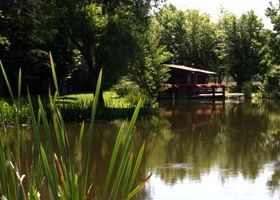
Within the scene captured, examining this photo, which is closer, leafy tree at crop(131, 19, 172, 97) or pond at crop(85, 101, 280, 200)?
pond at crop(85, 101, 280, 200)

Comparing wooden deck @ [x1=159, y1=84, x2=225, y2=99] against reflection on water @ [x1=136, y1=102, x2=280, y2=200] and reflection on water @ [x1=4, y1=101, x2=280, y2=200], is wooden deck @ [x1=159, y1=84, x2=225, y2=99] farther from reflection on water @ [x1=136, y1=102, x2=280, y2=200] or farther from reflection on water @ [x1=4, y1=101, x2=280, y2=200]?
reflection on water @ [x1=136, y1=102, x2=280, y2=200]

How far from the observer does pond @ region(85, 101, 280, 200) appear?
10570 millimetres

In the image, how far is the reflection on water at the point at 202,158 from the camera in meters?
10.6

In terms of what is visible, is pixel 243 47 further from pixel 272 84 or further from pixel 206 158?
pixel 206 158

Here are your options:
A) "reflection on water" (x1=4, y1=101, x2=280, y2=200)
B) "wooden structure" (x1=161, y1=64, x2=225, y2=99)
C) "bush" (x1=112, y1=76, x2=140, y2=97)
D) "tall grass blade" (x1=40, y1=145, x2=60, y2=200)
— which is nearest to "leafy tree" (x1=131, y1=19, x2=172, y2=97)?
"bush" (x1=112, y1=76, x2=140, y2=97)

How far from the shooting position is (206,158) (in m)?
14.7

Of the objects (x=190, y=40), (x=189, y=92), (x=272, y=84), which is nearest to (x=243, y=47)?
(x=190, y=40)

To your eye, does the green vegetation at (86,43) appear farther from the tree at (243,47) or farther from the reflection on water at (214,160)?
the tree at (243,47)

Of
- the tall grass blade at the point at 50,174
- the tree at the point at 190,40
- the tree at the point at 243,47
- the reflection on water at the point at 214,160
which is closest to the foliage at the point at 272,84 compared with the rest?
the tree at the point at 243,47

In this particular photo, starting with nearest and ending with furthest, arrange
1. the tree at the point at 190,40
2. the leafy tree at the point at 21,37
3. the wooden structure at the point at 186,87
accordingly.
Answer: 1. the leafy tree at the point at 21,37
2. the wooden structure at the point at 186,87
3. the tree at the point at 190,40

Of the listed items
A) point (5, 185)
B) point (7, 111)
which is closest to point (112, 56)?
point (7, 111)

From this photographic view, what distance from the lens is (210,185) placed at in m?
11.0

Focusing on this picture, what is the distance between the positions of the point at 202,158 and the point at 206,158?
0.12 metres

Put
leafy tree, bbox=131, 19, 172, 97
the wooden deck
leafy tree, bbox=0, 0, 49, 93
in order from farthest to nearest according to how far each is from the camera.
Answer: the wooden deck
leafy tree, bbox=131, 19, 172, 97
leafy tree, bbox=0, 0, 49, 93
